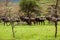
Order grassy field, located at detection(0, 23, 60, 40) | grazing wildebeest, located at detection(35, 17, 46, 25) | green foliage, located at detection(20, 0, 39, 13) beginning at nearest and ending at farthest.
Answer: grassy field, located at detection(0, 23, 60, 40), grazing wildebeest, located at detection(35, 17, 46, 25), green foliage, located at detection(20, 0, 39, 13)

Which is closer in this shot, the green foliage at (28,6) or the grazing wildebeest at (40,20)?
the grazing wildebeest at (40,20)

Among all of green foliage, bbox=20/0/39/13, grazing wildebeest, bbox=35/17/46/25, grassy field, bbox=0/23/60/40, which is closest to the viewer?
grassy field, bbox=0/23/60/40

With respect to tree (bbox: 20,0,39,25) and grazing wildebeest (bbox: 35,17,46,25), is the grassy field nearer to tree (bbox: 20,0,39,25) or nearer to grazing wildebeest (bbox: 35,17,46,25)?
grazing wildebeest (bbox: 35,17,46,25)

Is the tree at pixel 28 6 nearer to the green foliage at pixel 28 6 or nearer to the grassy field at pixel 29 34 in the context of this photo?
the green foliage at pixel 28 6

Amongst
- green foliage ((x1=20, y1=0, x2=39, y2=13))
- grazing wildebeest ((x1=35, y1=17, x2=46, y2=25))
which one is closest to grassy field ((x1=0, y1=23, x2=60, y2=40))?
grazing wildebeest ((x1=35, y1=17, x2=46, y2=25))

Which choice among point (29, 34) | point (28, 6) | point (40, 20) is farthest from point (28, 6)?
point (29, 34)

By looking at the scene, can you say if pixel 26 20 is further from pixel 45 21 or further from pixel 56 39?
pixel 56 39

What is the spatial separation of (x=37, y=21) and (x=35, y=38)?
60.5 feet

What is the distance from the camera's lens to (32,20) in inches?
1409

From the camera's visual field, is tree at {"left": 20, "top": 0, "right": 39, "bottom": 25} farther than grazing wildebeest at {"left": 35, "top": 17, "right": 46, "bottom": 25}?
Yes

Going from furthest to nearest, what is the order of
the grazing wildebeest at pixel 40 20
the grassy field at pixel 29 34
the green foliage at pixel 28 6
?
the green foliage at pixel 28 6 → the grazing wildebeest at pixel 40 20 → the grassy field at pixel 29 34

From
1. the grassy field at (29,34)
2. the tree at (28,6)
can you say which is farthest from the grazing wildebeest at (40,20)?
the grassy field at (29,34)

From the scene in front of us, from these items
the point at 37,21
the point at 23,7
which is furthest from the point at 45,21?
the point at 23,7

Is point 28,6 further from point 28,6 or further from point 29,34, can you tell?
point 29,34
